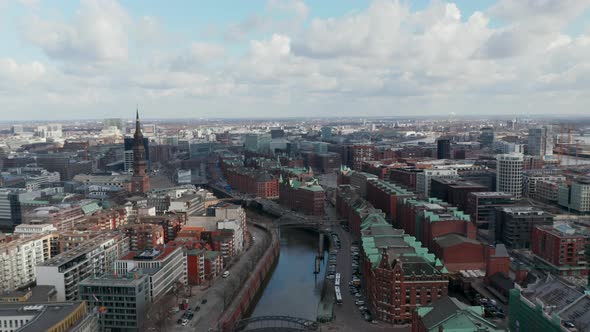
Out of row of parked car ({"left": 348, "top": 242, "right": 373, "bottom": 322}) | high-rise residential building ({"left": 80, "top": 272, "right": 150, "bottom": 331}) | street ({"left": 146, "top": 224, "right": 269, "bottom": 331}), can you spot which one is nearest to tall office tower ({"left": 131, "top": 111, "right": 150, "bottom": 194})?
street ({"left": 146, "top": 224, "right": 269, "bottom": 331})

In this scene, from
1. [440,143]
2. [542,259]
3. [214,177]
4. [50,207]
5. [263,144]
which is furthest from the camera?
[263,144]

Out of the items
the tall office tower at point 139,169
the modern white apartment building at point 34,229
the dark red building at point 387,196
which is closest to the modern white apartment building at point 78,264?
the modern white apartment building at point 34,229

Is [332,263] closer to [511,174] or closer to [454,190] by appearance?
[454,190]

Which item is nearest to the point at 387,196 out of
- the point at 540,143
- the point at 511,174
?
the point at 511,174

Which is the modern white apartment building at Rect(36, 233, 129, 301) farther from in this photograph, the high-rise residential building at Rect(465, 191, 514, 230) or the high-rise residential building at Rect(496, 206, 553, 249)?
the high-rise residential building at Rect(465, 191, 514, 230)

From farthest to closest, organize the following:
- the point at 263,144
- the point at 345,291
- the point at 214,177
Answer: the point at 263,144 → the point at 214,177 → the point at 345,291

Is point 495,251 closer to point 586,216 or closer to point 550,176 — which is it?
point 586,216

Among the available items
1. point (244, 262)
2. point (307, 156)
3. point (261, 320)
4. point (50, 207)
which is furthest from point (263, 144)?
point (261, 320)
